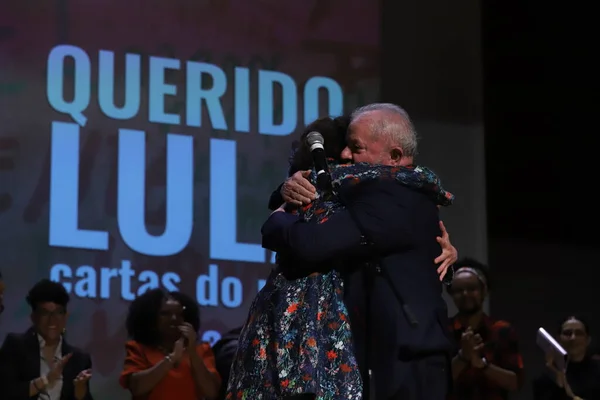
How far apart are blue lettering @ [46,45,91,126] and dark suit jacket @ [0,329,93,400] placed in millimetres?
1212

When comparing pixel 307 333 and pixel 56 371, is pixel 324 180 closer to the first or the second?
pixel 307 333

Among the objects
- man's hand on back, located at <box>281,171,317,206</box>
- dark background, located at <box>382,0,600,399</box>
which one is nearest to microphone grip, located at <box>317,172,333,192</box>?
man's hand on back, located at <box>281,171,317,206</box>

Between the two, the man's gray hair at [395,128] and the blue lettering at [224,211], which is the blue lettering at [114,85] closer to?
the blue lettering at [224,211]

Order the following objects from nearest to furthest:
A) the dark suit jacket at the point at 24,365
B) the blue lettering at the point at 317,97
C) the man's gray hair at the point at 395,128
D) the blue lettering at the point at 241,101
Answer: the man's gray hair at the point at 395,128, the dark suit jacket at the point at 24,365, the blue lettering at the point at 241,101, the blue lettering at the point at 317,97

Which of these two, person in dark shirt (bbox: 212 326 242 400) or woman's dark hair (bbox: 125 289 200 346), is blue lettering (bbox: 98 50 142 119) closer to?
woman's dark hair (bbox: 125 289 200 346)

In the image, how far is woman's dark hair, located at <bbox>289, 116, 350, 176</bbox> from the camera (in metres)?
2.88

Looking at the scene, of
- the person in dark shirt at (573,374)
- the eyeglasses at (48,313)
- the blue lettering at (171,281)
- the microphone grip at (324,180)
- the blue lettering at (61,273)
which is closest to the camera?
the microphone grip at (324,180)

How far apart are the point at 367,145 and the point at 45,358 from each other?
2.65 meters

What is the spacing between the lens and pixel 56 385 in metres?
4.92

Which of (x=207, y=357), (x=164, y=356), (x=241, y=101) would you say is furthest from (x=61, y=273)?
(x=241, y=101)

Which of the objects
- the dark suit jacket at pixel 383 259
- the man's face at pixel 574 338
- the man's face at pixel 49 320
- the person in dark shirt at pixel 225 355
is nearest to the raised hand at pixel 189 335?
the person in dark shirt at pixel 225 355

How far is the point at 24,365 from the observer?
4.91 metres

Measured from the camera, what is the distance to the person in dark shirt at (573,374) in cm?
520

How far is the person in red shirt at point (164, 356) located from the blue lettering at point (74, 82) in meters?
1.08
